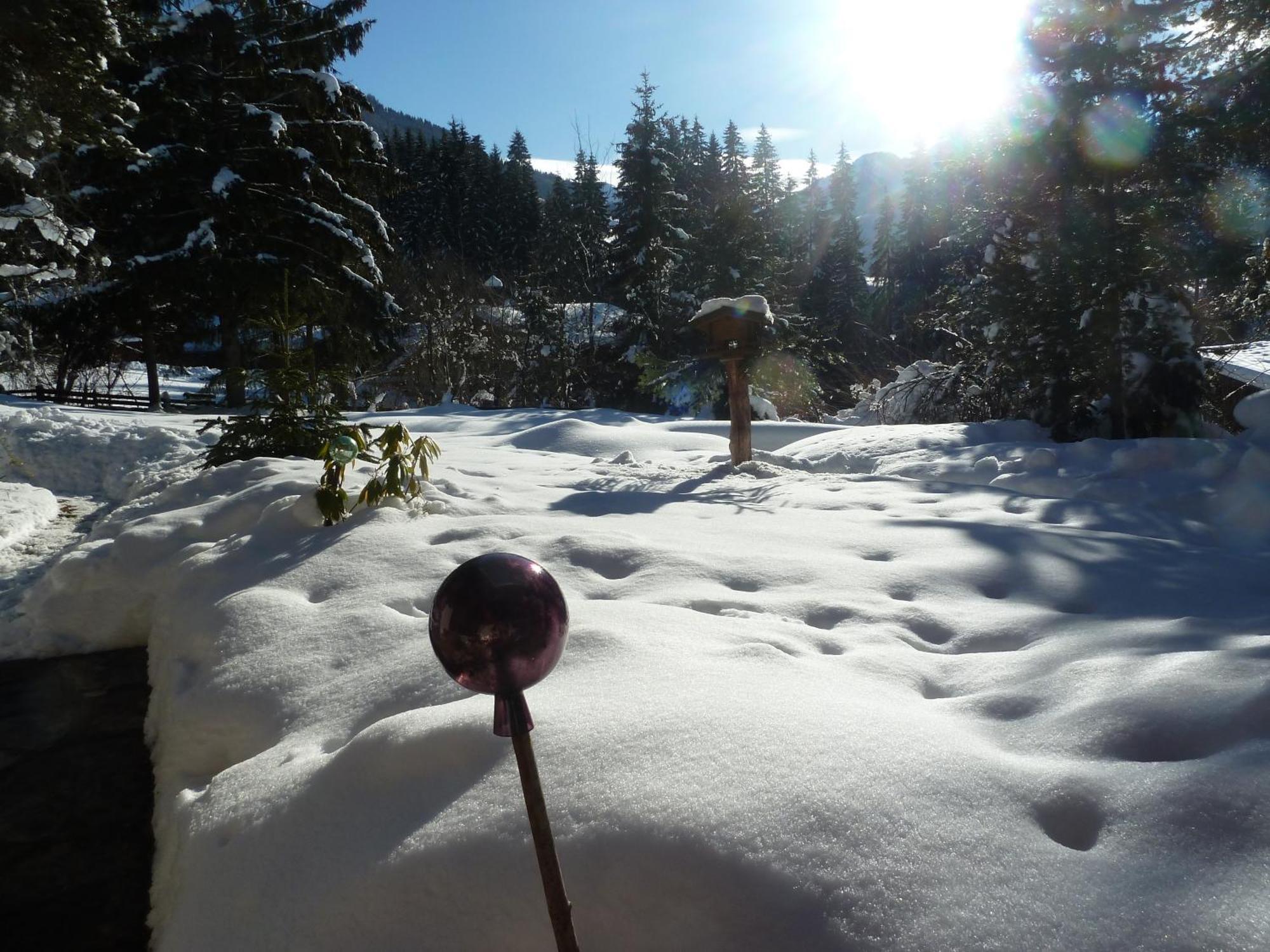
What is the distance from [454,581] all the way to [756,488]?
539cm

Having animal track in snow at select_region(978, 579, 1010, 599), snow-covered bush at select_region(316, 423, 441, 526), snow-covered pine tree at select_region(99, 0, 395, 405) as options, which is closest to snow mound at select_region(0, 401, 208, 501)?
snow-covered bush at select_region(316, 423, 441, 526)

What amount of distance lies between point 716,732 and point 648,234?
23.9m

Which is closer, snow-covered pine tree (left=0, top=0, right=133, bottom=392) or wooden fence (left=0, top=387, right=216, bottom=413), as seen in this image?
snow-covered pine tree (left=0, top=0, right=133, bottom=392)

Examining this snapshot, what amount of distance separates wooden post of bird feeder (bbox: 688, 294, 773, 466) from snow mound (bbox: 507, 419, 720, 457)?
69.3 inches

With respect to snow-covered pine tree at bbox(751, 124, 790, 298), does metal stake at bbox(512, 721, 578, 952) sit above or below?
below

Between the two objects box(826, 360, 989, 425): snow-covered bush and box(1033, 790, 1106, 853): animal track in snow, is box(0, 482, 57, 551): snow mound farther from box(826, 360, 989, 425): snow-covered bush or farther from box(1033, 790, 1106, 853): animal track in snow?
box(826, 360, 989, 425): snow-covered bush

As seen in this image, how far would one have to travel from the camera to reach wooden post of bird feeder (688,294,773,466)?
7.75 metres

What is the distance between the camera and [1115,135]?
29.9 feet

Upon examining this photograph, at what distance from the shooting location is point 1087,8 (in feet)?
29.1

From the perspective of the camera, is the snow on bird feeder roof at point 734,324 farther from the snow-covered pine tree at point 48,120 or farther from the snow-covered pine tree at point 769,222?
the snow-covered pine tree at point 769,222

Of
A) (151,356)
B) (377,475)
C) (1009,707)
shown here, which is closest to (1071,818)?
(1009,707)

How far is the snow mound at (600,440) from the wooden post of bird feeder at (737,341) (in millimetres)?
1761

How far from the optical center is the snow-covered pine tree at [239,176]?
577 inches

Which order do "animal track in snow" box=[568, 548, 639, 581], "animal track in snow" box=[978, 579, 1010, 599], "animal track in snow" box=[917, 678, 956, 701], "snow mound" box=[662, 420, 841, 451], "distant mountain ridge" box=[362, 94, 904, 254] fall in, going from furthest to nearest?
1. "distant mountain ridge" box=[362, 94, 904, 254]
2. "snow mound" box=[662, 420, 841, 451]
3. "animal track in snow" box=[568, 548, 639, 581]
4. "animal track in snow" box=[978, 579, 1010, 599]
5. "animal track in snow" box=[917, 678, 956, 701]
